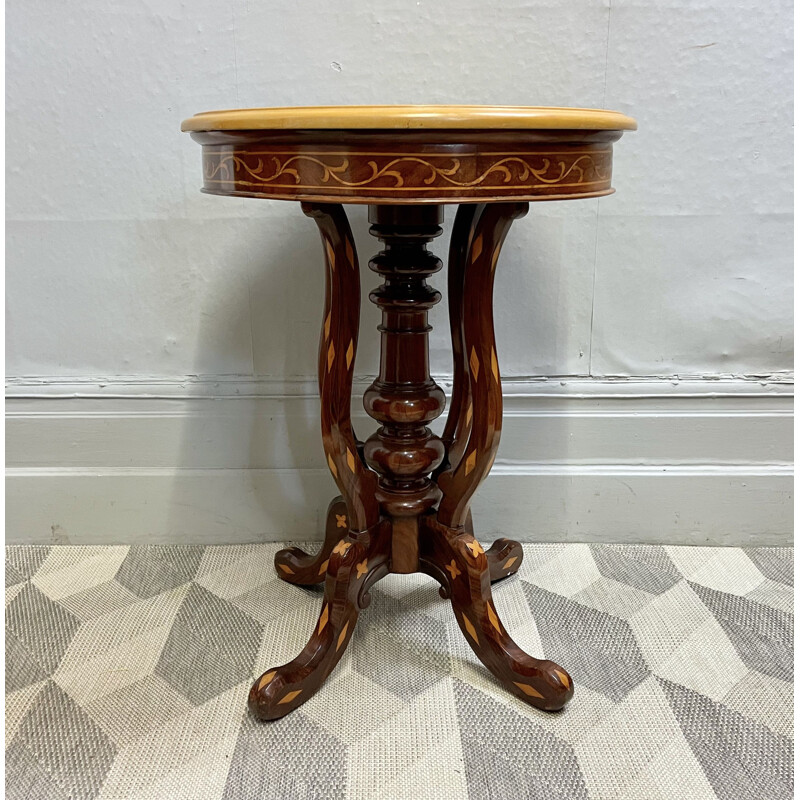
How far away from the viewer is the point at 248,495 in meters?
1.61

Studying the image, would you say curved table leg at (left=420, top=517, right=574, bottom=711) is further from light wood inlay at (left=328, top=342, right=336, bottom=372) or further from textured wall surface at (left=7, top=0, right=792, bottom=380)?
textured wall surface at (left=7, top=0, right=792, bottom=380)

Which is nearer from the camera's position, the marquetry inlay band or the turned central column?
the marquetry inlay band

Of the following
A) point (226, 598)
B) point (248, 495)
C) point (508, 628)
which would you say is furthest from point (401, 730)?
point (248, 495)

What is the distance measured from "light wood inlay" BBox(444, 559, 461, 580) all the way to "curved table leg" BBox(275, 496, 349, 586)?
22cm

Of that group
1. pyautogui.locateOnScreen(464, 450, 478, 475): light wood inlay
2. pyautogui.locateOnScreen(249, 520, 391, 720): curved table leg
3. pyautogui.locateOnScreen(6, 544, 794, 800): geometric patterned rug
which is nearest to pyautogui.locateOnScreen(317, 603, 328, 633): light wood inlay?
pyautogui.locateOnScreen(249, 520, 391, 720): curved table leg

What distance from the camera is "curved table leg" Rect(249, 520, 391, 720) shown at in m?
1.11

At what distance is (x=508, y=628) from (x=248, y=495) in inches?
25.0

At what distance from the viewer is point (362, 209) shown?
4.78 ft

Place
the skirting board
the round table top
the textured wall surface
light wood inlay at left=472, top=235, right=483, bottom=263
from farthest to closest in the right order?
the skirting board
the textured wall surface
light wood inlay at left=472, top=235, right=483, bottom=263
the round table top

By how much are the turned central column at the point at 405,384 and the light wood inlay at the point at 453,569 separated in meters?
0.07

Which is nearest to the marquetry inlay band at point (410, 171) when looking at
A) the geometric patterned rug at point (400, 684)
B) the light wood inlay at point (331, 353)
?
the light wood inlay at point (331, 353)

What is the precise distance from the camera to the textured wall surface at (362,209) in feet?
4.43

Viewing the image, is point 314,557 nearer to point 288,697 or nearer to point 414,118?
point 288,697

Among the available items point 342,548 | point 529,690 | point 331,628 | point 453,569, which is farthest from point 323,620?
Answer: point 529,690
